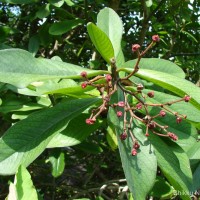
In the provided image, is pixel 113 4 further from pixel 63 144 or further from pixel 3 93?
pixel 63 144

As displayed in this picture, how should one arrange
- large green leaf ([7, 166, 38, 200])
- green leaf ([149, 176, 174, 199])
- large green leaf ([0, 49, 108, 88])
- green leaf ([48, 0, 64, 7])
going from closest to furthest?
large green leaf ([7, 166, 38, 200]) → large green leaf ([0, 49, 108, 88]) → green leaf ([149, 176, 174, 199]) → green leaf ([48, 0, 64, 7])

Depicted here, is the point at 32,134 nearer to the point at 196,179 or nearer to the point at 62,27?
the point at 196,179

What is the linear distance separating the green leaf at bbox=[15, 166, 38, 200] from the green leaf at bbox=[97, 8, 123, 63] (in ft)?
1.72

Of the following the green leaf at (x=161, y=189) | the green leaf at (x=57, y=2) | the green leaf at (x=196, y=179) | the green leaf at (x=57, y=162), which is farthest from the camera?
the green leaf at (x=57, y=2)

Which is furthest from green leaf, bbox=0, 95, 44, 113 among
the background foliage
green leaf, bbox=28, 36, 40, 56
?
green leaf, bbox=28, 36, 40, 56

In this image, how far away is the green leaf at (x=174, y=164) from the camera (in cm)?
108

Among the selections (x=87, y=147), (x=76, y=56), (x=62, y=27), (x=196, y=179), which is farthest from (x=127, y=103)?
(x=76, y=56)

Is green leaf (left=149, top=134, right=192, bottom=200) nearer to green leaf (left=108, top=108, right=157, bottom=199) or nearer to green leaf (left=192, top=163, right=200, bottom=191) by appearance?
green leaf (left=108, top=108, right=157, bottom=199)

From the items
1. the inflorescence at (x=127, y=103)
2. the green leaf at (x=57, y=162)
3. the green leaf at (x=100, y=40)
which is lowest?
the green leaf at (x=57, y=162)

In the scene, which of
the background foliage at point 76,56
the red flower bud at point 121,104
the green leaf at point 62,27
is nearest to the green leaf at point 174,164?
the background foliage at point 76,56

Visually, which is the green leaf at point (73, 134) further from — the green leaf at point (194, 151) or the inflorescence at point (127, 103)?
the green leaf at point (194, 151)

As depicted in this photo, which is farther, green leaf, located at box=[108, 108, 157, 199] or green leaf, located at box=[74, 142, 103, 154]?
green leaf, located at box=[74, 142, 103, 154]

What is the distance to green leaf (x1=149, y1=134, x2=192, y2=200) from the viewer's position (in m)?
1.08

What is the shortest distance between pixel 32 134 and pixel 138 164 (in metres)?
0.30
